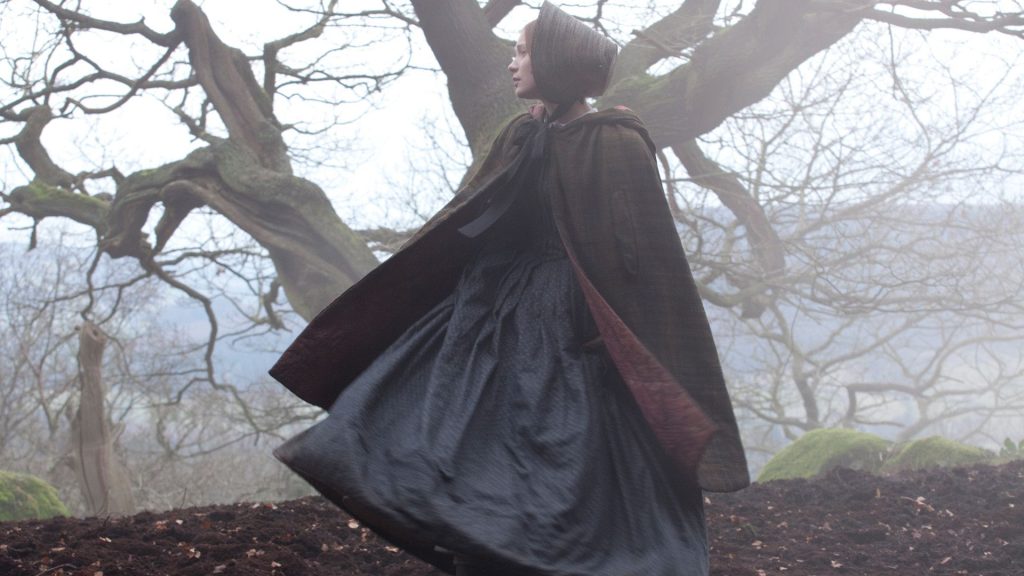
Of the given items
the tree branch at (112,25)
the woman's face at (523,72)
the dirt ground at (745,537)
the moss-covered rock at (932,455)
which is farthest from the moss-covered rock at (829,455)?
the tree branch at (112,25)

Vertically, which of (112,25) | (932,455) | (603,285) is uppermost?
(112,25)

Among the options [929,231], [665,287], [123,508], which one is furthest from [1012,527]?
[123,508]

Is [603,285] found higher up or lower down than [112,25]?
lower down

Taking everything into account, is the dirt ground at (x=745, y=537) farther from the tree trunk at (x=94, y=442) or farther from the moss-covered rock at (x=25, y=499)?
the tree trunk at (x=94, y=442)

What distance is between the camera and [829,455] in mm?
7328

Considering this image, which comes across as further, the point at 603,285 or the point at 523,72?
the point at 523,72

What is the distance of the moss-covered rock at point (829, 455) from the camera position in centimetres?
730

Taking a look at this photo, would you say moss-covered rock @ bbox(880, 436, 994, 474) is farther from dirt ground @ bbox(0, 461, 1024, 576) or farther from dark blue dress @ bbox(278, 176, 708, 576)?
dark blue dress @ bbox(278, 176, 708, 576)

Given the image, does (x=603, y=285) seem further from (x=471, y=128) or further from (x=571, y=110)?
(x=471, y=128)

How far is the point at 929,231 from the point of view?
8.88 m

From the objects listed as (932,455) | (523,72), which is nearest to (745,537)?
(523,72)

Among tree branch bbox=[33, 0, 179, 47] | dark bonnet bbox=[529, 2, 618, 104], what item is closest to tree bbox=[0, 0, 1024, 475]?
tree branch bbox=[33, 0, 179, 47]

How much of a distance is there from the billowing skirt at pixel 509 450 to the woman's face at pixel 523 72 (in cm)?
52

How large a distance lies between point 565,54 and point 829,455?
17.5 ft
